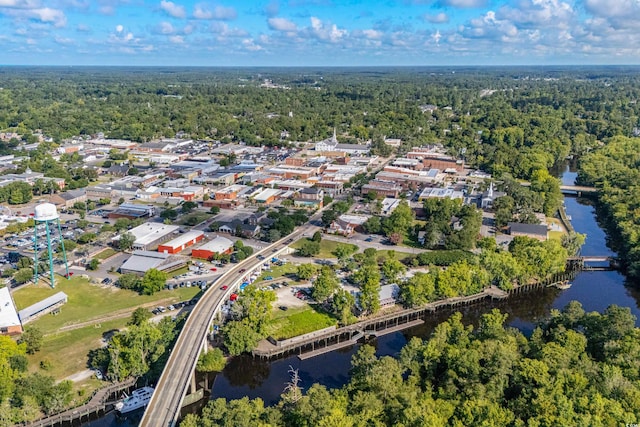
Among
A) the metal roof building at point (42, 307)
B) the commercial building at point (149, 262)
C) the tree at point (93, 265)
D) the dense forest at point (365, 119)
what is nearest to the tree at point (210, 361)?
the metal roof building at point (42, 307)

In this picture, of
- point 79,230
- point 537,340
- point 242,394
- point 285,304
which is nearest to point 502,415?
point 537,340

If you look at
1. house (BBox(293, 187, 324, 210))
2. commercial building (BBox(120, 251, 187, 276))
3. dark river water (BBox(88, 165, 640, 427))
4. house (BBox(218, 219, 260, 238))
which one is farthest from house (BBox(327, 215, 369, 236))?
dark river water (BBox(88, 165, 640, 427))

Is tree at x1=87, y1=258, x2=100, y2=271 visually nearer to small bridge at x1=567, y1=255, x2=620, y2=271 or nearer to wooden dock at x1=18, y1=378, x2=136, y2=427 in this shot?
wooden dock at x1=18, y1=378, x2=136, y2=427

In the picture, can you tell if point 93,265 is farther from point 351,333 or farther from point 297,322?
point 351,333

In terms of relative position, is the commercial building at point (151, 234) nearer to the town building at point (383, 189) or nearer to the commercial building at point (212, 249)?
the commercial building at point (212, 249)

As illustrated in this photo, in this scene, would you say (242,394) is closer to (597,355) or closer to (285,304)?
→ (285,304)
